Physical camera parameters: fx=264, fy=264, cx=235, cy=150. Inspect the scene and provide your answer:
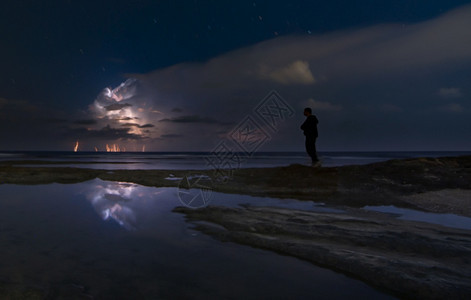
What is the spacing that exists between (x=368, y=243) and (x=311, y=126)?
8.83m

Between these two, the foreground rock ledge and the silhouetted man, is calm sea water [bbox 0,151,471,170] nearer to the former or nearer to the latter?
the silhouetted man

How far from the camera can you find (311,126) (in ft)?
38.9

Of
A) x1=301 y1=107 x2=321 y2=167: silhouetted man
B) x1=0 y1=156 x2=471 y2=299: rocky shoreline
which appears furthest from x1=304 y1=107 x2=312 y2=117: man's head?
x1=0 y1=156 x2=471 y2=299: rocky shoreline

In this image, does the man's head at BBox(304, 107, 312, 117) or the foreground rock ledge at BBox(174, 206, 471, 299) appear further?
the man's head at BBox(304, 107, 312, 117)

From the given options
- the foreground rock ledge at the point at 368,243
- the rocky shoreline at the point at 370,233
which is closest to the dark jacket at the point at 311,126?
the rocky shoreline at the point at 370,233

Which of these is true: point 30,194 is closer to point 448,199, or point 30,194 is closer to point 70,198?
point 70,198

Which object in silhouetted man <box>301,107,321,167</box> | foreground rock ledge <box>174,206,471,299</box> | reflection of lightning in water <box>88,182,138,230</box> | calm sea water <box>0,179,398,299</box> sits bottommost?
calm sea water <box>0,179,398,299</box>

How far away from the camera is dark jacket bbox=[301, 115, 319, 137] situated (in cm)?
1184

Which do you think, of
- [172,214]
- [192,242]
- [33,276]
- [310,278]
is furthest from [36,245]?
[310,278]

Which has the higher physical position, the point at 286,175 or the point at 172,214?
the point at 286,175

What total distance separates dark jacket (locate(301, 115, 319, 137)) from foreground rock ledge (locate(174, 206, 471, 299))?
6742 millimetres

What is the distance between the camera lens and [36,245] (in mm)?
3432

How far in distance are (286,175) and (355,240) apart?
7409 mm

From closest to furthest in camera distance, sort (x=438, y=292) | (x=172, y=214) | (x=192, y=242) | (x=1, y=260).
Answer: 1. (x=438, y=292)
2. (x=1, y=260)
3. (x=192, y=242)
4. (x=172, y=214)
